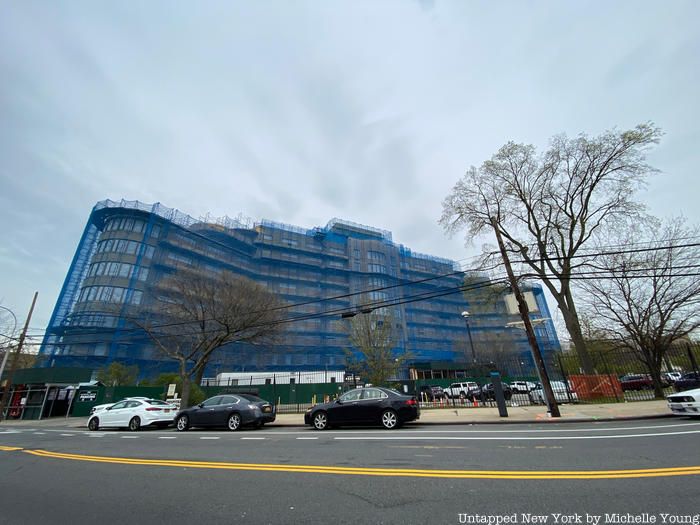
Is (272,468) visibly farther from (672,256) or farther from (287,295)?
(287,295)

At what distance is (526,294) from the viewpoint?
53.5 feet

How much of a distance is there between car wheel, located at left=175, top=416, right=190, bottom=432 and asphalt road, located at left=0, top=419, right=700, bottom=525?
6312mm

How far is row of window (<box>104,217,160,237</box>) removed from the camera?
50306 mm

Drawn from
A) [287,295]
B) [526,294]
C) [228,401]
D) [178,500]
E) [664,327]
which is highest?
[287,295]

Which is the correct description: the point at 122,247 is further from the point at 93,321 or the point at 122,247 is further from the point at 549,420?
the point at 549,420

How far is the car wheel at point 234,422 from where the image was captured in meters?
13.2

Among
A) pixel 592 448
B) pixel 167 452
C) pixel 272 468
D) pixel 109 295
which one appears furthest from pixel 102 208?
pixel 592 448

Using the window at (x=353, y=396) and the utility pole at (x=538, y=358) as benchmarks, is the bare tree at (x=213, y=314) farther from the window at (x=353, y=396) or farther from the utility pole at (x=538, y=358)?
the utility pole at (x=538, y=358)

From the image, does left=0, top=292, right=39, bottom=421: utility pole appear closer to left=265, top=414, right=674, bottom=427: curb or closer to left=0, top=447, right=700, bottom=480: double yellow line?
left=0, top=447, right=700, bottom=480: double yellow line

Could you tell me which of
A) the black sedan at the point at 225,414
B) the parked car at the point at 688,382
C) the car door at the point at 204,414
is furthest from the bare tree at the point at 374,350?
the parked car at the point at 688,382

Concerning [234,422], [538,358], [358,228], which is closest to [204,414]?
[234,422]

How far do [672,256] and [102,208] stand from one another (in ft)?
217

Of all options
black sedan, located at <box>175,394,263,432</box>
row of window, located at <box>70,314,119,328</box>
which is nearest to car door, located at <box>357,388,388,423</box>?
black sedan, located at <box>175,394,263,432</box>

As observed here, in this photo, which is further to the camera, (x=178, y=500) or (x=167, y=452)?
(x=167, y=452)
